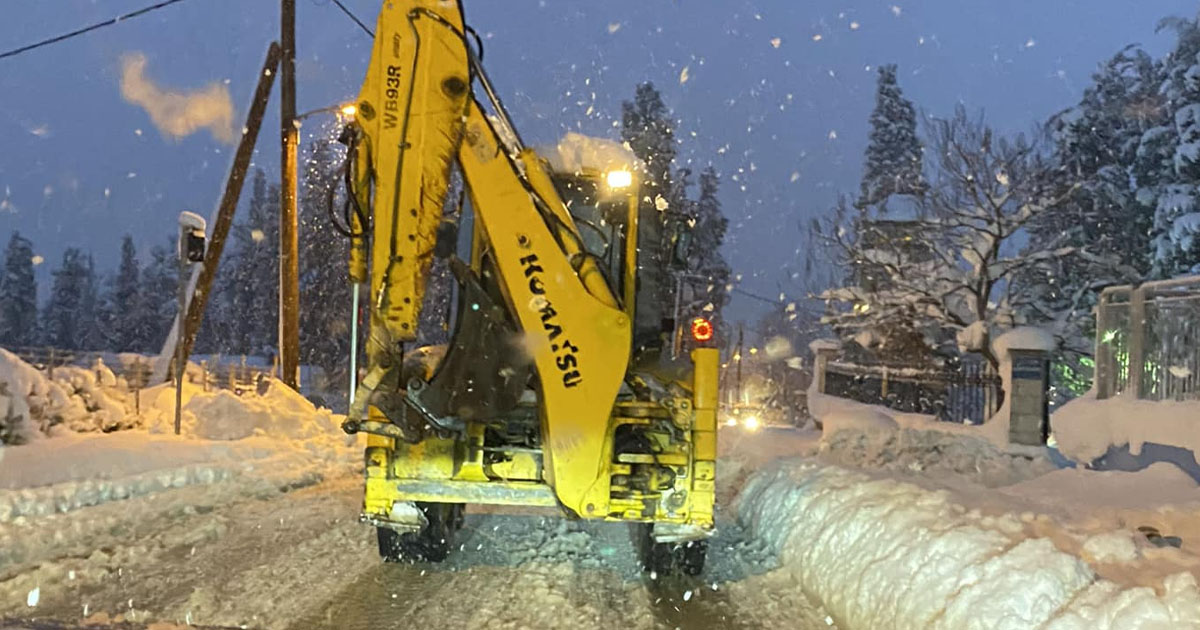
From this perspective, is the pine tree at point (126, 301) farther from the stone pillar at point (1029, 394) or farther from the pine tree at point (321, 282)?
the stone pillar at point (1029, 394)

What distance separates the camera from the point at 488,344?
6281 mm

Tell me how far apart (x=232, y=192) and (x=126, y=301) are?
65.3 meters

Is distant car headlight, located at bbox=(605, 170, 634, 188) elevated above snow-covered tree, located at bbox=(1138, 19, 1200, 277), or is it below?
below

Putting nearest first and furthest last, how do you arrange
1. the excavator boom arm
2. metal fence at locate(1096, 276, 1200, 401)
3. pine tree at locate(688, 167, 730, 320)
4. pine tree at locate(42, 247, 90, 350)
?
1. the excavator boom arm
2. metal fence at locate(1096, 276, 1200, 401)
3. pine tree at locate(688, 167, 730, 320)
4. pine tree at locate(42, 247, 90, 350)

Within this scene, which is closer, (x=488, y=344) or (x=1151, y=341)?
(x=488, y=344)

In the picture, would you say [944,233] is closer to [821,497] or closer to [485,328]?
[821,497]

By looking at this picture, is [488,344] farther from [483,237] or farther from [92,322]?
[92,322]

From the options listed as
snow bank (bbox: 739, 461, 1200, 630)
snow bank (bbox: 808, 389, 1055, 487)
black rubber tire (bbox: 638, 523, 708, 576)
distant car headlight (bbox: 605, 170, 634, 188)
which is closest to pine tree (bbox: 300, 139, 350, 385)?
snow bank (bbox: 808, 389, 1055, 487)

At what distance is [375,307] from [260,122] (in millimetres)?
15880

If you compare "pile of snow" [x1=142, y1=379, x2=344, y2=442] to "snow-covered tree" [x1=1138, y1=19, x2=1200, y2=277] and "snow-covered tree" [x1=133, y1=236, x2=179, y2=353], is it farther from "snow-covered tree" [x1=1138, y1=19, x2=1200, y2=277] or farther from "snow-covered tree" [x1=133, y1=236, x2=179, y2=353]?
"snow-covered tree" [x1=133, y1=236, x2=179, y2=353]

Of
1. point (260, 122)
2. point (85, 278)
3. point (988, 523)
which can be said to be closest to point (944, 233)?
point (260, 122)

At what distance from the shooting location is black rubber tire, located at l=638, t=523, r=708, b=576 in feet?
24.0

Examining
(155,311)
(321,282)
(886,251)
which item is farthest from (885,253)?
(155,311)

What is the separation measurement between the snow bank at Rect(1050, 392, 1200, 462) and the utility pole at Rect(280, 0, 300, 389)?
48.6ft
